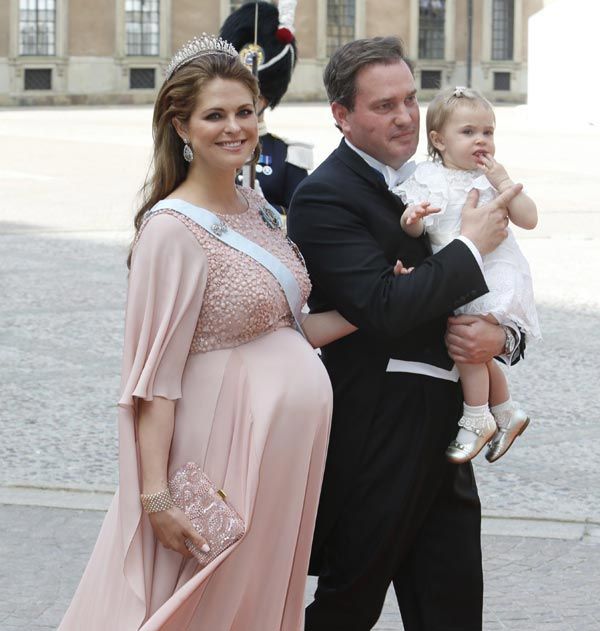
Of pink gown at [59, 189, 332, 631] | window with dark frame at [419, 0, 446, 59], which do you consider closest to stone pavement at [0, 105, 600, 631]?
pink gown at [59, 189, 332, 631]

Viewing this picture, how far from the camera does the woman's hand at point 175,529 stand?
309 cm

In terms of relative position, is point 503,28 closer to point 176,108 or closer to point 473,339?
point 473,339

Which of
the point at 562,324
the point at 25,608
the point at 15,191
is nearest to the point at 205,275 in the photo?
the point at 25,608

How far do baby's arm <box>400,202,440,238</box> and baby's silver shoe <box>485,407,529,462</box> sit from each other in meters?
0.59

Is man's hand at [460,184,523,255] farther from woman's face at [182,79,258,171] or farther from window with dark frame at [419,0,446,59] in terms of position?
window with dark frame at [419,0,446,59]

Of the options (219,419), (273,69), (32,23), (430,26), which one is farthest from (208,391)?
(430,26)

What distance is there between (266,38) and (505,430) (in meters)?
2.18

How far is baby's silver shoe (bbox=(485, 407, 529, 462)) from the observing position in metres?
3.69

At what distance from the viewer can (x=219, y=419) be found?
124 inches

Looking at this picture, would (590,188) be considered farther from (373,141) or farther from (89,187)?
(373,141)

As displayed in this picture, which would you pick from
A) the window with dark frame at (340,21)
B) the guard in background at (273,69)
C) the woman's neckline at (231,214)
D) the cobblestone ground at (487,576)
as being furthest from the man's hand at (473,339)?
the window with dark frame at (340,21)

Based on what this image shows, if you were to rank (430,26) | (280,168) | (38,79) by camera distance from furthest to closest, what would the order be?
(430,26), (38,79), (280,168)

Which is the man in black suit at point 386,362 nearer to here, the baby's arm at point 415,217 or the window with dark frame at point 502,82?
the baby's arm at point 415,217

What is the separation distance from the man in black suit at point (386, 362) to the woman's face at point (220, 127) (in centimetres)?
33
